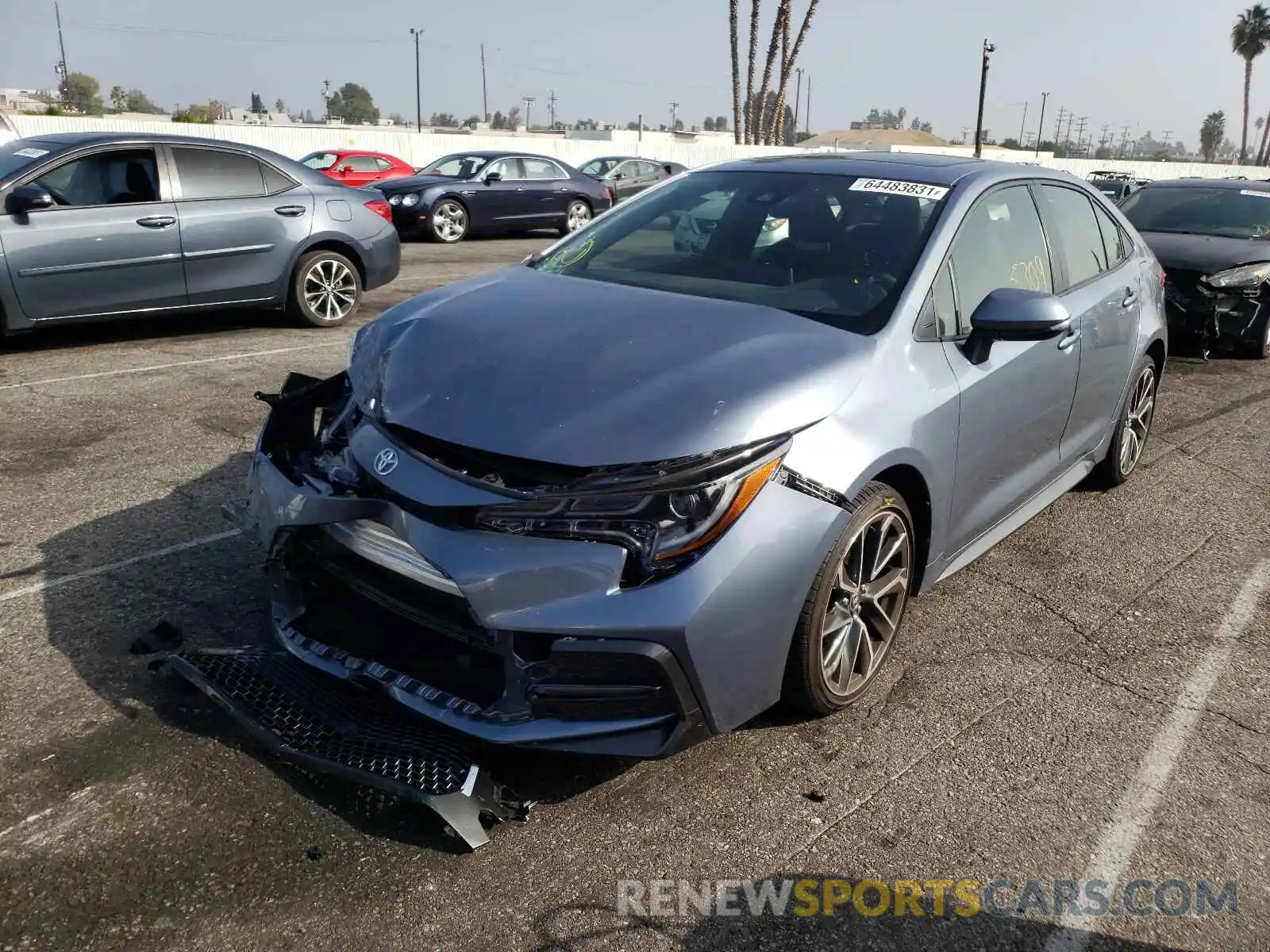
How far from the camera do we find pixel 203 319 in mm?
9477

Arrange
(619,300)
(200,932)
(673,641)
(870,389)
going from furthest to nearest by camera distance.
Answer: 1. (619,300)
2. (870,389)
3. (673,641)
4. (200,932)

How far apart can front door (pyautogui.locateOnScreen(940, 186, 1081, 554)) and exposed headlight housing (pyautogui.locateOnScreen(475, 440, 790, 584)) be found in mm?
1247

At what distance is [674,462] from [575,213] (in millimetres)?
17911

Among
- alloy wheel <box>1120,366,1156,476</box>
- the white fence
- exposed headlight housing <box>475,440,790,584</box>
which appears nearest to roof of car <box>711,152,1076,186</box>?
alloy wheel <box>1120,366,1156,476</box>

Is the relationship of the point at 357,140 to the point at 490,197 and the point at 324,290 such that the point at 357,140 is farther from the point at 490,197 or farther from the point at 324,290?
the point at 324,290

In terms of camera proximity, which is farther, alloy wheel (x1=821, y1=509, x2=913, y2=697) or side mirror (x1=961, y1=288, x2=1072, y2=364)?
side mirror (x1=961, y1=288, x2=1072, y2=364)

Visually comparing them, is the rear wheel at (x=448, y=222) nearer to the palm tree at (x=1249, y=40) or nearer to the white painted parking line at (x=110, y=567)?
the white painted parking line at (x=110, y=567)

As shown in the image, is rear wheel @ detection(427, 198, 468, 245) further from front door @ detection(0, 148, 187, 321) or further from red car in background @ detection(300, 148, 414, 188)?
front door @ detection(0, 148, 187, 321)

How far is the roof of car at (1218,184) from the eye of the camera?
33.0 ft

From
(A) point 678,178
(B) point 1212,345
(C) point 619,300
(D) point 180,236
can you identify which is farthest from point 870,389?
(B) point 1212,345

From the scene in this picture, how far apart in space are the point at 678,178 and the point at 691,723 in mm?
2799

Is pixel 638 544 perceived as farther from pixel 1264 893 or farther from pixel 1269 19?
pixel 1269 19

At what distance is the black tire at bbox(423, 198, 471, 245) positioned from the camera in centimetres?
1750

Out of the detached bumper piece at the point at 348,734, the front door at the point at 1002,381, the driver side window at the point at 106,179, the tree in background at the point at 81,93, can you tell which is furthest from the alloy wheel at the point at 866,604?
the tree in background at the point at 81,93
